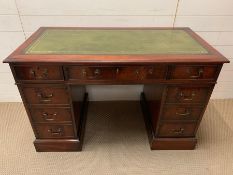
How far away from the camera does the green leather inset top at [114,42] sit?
1131 millimetres

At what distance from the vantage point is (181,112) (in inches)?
51.4

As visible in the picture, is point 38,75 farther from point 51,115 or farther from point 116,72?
point 116,72

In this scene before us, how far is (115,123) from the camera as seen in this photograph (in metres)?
1.77

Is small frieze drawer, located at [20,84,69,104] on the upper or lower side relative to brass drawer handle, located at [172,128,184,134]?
upper

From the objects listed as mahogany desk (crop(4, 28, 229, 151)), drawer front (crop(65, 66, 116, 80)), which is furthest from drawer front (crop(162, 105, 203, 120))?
drawer front (crop(65, 66, 116, 80))

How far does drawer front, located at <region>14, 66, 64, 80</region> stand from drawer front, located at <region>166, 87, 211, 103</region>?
67cm

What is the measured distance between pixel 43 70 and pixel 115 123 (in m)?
0.91

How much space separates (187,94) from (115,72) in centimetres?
49

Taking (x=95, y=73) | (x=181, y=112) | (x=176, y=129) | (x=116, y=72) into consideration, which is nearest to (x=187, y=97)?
(x=181, y=112)

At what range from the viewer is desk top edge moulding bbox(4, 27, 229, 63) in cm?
105

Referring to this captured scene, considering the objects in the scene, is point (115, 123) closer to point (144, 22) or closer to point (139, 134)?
point (139, 134)

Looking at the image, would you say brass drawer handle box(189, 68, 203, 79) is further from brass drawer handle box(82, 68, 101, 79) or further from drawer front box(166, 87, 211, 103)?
brass drawer handle box(82, 68, 101, 79)

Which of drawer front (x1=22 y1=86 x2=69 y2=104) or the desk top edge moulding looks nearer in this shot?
the desk top edge moulding

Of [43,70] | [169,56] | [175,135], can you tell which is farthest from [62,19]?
[175,135]
